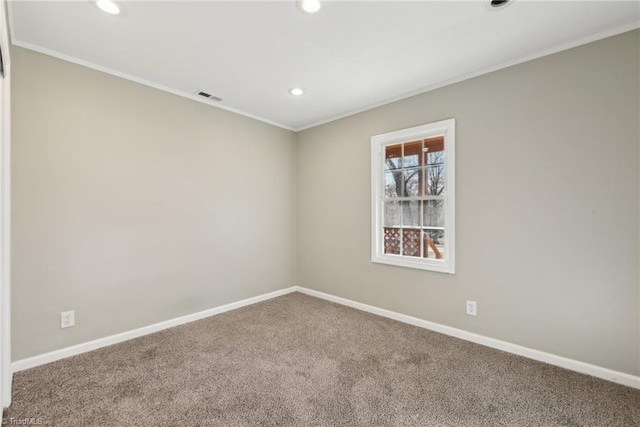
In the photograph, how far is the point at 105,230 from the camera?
257cm

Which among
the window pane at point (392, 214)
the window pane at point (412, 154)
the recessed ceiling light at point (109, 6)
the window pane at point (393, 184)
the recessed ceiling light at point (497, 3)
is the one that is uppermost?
the recessed ceiling light at point (109, 6)

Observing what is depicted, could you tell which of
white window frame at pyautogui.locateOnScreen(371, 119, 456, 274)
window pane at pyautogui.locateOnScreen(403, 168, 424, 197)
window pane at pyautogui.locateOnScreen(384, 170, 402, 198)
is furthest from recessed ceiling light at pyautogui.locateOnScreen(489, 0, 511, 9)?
window pane at pyautogui.locateOnScreen(384, 170, 402, 198)

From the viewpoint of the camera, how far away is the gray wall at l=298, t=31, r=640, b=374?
2010 mm

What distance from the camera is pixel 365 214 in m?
3.53

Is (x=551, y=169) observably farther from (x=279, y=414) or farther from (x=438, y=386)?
(x=279, y=414)

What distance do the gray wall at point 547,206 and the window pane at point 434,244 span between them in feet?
0.65

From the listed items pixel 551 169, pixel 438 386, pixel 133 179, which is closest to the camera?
pixel 438 386

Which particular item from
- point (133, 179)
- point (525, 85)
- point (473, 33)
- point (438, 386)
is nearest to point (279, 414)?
point (438, 386)

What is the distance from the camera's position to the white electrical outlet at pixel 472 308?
2666 millimetres

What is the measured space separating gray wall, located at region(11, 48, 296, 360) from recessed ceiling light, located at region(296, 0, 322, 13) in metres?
1.88

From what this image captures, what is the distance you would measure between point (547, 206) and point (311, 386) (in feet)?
7.51

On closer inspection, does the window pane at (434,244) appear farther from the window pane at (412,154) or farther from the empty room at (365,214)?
the window pane at (412,154)

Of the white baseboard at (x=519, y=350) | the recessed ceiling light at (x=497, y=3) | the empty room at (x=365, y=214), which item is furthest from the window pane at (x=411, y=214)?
the recessed ceiling light at (x=497, y=3)

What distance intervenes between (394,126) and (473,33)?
4.08 ft
